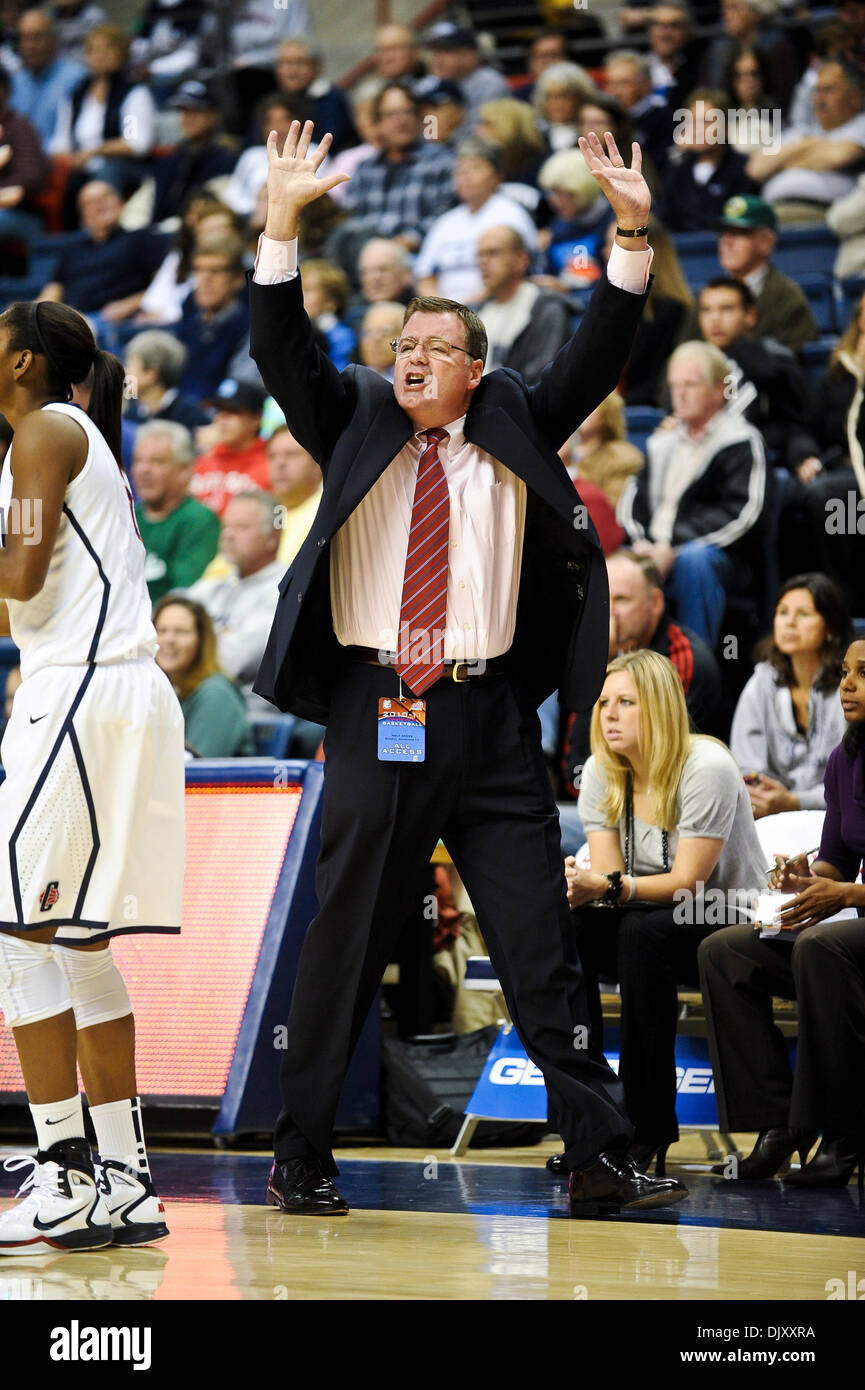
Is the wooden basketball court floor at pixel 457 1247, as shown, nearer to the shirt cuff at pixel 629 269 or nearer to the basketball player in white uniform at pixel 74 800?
the basketball player in white uniform at pixel 74 800

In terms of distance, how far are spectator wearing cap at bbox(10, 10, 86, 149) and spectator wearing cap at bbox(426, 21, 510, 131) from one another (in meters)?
3.11

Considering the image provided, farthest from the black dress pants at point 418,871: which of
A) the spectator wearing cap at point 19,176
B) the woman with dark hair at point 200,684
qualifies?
the spectator wearing cap at point 19,176

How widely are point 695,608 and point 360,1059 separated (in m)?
2.55

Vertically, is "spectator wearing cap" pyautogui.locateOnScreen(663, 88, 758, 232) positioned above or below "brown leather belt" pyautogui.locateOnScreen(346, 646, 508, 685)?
above

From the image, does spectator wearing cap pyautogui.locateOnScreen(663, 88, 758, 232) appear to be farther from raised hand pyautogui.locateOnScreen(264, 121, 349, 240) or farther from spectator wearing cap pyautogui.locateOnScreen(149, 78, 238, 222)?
raised hand pyautogui.locateOnScreen(264, 121, 349, 240)

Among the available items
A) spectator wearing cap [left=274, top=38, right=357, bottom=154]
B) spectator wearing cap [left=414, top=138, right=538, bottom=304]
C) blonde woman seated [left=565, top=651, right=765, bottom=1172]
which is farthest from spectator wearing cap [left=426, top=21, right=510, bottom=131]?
blonde woman seated [left=565, top=651, right=765, bottom=1172]

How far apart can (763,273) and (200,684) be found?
3.21 metres

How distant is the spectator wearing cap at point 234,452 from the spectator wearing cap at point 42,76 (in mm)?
4476

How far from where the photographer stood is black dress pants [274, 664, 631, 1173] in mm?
3521

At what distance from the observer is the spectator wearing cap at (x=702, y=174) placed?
8906mm

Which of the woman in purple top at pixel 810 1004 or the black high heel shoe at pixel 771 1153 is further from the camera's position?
the black high heel shoe at pixel 771 1153

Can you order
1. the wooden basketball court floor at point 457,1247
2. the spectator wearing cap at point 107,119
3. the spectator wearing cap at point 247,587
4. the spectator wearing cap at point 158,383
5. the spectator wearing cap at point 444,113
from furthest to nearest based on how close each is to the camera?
the spectator wearing cap at point 107,119, the spectator wearing cap at point 444,113, the spectator wearing cap at point 158,383, the spectator wearing cap at point 247,587, the wooden basketball court floor at point 457,1247

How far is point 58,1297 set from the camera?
8.35 ft
